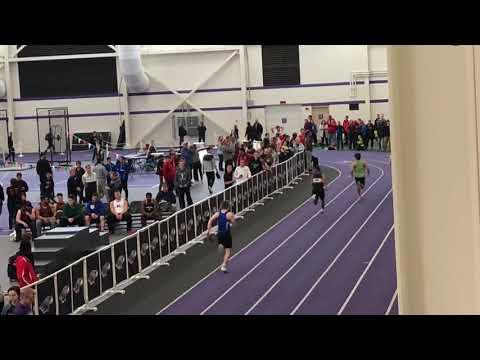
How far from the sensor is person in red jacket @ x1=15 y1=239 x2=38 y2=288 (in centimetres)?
1148

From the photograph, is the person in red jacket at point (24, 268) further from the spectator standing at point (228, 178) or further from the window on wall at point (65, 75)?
the window on wall at point (65, 75)

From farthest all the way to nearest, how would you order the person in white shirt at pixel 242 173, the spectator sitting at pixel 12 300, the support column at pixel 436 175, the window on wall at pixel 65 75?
1. the window on wall at pixel 65 75
2. the person in white shirt at pixel 242 173
3. the spectator sitting at pixel 12 300
4. the support column at pixel 436 175

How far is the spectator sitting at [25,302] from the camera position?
31.4 ft

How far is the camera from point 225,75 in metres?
39.3

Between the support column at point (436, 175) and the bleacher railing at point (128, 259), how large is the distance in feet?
15.3

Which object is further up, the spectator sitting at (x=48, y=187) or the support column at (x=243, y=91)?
the support column at (x=243, y=91)

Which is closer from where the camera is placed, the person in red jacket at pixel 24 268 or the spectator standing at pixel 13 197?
the person in red jacket at pixel 24 268

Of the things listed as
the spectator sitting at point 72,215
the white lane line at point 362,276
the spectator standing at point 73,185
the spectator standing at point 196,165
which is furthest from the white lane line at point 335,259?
the spectator standing at point 73,185

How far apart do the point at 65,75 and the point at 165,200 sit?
23043 millimetres

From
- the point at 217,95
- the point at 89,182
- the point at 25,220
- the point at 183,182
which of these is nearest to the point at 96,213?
the point at 25,220

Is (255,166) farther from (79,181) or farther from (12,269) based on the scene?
(12,269)
